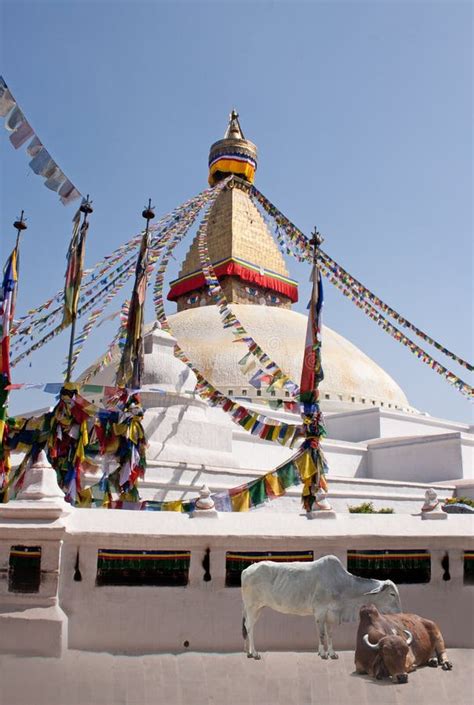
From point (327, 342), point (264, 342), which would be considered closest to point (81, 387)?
point (264, 342)

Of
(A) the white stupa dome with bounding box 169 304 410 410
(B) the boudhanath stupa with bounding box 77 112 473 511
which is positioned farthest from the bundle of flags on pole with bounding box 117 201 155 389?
(A) the white stupa dome with bounding box 169 304 410 410

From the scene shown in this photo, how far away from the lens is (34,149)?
9.27m

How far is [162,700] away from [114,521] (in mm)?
1577

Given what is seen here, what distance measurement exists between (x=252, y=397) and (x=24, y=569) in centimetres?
1254

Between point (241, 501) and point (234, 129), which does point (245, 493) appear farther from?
point (234, 129)

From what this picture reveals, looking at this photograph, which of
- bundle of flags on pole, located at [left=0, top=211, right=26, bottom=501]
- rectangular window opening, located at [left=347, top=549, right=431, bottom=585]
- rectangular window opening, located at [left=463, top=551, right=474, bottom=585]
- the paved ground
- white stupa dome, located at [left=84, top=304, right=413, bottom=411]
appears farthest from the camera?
white stupa dome, located at [left=84, top=304, right=413, bottom=411]

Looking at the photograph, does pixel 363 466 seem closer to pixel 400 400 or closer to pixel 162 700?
pixel 400 400

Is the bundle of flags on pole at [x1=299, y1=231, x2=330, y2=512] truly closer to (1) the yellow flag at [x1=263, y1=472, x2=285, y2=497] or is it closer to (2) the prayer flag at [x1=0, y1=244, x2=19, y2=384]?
(1) the yellow flag at [x1=263, y1=472, x2=285, y2=497]

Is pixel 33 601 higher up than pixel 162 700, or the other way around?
pixel 33 601

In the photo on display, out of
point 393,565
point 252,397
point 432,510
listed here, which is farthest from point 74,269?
point 252,397

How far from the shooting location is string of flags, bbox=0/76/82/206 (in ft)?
27.6

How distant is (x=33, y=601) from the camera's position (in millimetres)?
5551

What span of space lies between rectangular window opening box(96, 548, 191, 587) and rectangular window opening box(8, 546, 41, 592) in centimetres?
51

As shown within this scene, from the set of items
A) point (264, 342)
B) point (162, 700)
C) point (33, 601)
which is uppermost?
point (264, 342)
